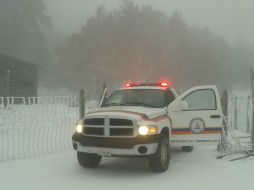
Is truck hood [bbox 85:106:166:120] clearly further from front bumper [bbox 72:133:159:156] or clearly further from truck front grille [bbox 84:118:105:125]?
front bumper [bbox 72:133:159:156]

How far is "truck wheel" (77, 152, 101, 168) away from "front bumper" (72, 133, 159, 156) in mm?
570

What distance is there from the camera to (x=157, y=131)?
340 inches

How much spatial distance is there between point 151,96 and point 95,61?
49.3m

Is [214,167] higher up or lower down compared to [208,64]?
lower down

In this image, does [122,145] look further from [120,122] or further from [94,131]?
[94,131]

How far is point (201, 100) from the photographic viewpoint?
1026 centimetres

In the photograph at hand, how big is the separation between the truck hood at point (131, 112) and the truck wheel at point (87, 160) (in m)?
0.99

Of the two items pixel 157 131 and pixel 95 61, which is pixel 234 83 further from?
pixel 157 131

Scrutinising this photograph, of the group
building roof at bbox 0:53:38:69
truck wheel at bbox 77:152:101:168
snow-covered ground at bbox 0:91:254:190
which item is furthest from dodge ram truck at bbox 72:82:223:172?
building roof at bbox 0:53:38:69

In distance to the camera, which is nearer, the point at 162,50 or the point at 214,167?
the point at 214,167

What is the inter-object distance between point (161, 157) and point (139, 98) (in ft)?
6.04

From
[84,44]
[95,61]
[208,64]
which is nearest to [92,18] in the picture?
[84,44]

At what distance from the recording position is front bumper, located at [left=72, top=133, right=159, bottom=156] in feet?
27.4

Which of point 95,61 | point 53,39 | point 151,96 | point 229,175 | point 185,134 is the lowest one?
point 229,175
